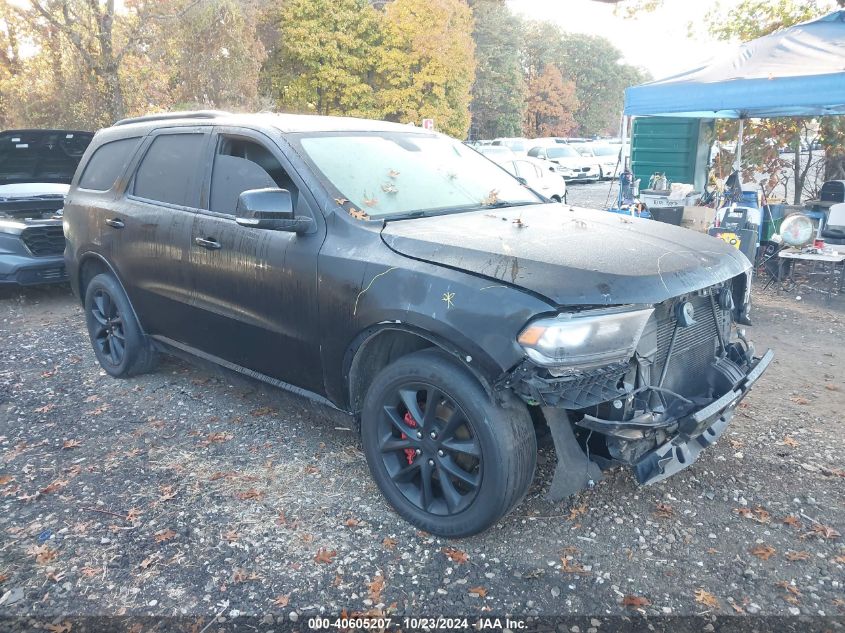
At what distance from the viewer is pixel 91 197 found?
4.87 metres

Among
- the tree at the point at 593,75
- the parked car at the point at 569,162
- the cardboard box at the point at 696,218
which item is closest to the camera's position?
the cardboard box at the point at 696,218

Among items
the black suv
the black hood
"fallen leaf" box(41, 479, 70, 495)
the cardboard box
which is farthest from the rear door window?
the cardboard box

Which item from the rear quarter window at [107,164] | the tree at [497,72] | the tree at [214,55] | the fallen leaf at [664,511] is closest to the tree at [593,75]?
the tree at [497,72]

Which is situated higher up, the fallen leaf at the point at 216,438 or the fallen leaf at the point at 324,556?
the fallen leaf at the point at 216,438

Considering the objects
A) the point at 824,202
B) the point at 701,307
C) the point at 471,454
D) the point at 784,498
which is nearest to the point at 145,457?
the point at 471,454

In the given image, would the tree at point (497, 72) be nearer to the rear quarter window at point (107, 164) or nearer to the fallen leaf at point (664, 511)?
the rear quarter window at point (107, 164)

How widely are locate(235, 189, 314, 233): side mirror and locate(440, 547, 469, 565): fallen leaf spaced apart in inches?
66.1

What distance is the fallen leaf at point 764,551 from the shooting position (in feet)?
9.39

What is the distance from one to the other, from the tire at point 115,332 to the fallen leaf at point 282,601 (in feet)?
8.81

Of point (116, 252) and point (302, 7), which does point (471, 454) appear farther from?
point (302, 7)

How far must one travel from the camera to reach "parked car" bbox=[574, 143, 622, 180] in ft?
88.6

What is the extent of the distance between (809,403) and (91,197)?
536 cm

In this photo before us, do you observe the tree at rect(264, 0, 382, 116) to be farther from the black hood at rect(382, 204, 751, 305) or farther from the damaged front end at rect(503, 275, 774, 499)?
the damaged front end at rect(503, 275, 774, 499)

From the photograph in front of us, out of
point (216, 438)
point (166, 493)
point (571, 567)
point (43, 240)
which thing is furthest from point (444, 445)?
point (43, 240)
